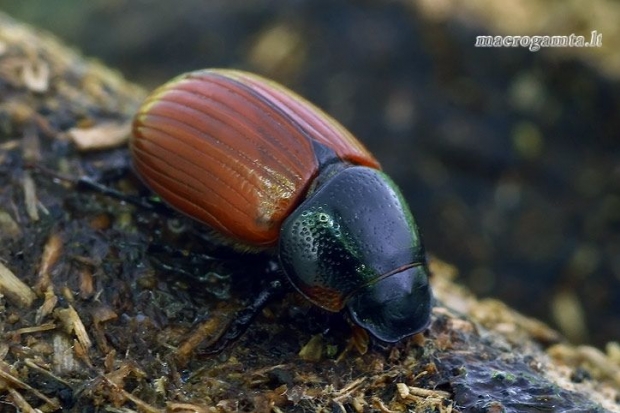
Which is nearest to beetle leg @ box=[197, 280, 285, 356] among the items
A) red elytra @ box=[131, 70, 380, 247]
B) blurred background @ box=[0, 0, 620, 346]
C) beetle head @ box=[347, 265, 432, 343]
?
red elytra @ box=[131, 70, 380, 247]

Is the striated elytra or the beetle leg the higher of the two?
the striated elytra

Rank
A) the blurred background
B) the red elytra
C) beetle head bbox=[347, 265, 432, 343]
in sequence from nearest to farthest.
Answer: beetle head bbox=[347, 265, 432, 343], the red elytra, the blurred background

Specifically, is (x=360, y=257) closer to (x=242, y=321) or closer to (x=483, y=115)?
(x=242, y=321)

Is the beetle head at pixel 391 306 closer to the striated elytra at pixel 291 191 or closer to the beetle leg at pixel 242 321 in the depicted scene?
the striated elytra at pixel 291 191

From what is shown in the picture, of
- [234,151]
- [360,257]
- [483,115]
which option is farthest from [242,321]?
[483,115]

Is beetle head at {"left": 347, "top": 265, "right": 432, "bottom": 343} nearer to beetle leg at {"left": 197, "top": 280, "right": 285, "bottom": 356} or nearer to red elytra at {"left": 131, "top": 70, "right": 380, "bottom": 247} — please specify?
beetle leg at {"left": 197, "top": 280, "right": 285, "bottom": 356}
